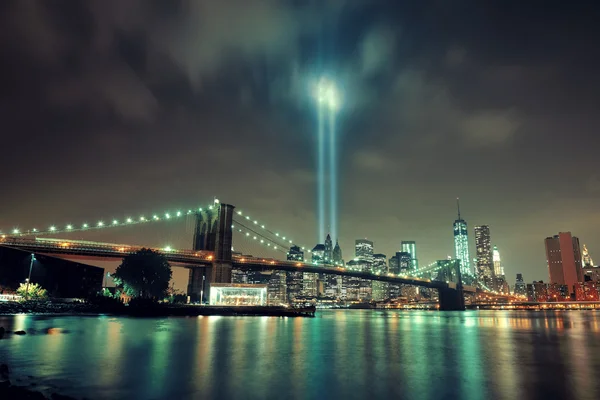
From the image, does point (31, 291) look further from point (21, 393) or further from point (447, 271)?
point (447, 271)

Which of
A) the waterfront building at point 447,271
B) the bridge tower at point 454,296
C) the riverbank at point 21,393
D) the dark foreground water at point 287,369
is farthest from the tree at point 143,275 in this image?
the waterfront building at point 447,271

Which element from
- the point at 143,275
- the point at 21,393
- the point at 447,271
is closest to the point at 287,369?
the point at 21,393

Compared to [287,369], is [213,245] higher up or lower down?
higher up

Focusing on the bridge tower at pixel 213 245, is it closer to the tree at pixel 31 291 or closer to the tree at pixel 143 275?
the tree at pixel 143 275

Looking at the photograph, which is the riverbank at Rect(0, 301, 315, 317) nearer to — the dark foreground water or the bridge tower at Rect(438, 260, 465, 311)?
the dark foreground water

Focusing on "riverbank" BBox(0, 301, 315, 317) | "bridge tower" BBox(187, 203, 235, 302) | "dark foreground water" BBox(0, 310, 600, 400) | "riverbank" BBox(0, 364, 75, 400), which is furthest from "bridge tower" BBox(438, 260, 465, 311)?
"riverbank" BBox(0, 364, 75, 400)

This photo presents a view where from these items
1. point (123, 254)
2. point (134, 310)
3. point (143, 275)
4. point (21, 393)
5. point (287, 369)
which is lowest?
point (287, 369)

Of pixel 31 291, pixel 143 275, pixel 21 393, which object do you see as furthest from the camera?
pixel 143 275
